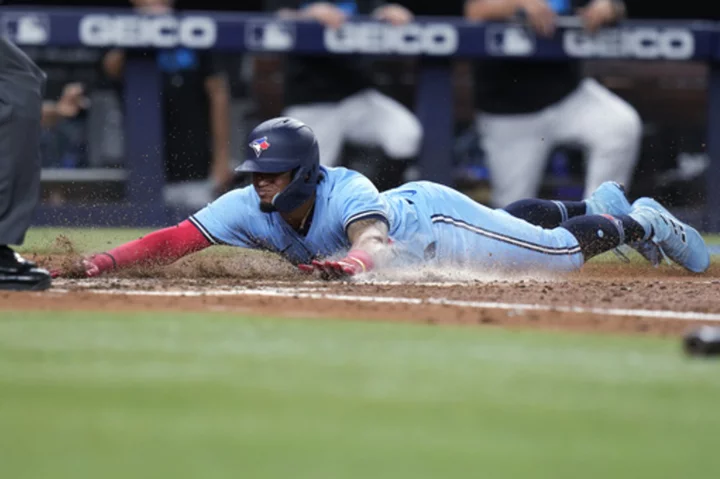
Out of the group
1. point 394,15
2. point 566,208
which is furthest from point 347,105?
point 566,208

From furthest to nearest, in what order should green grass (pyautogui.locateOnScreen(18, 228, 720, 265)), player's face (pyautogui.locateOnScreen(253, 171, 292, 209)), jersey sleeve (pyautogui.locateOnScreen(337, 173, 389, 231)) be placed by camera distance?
green grass (pyautogui.locateOnScreen(18, 228, 720, 265)) < player's face (pyautogui.locateOnScreen(253, 171, 292, 209)) < jersey sleeve (pyautogui.locateOnScreen(337, 173, 389, 231))

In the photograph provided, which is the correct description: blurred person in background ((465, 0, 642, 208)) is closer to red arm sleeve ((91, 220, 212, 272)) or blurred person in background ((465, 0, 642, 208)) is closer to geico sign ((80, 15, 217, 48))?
geico sign ((80, 15, 217, 48))

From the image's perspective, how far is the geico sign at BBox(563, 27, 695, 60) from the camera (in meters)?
10.8

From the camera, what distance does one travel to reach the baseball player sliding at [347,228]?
548 centimetres

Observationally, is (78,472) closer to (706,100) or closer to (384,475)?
(384,475)

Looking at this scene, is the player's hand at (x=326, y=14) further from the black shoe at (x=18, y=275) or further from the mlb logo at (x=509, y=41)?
the black shoe at (x=18, y=275)

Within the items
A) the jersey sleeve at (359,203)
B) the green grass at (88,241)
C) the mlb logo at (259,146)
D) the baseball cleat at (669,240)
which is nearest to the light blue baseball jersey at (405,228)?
the jersey sleeve at (359,203)

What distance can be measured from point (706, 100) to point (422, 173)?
112 inches

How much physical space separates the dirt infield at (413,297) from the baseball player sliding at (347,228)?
0.11 metres

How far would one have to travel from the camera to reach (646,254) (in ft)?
22.3

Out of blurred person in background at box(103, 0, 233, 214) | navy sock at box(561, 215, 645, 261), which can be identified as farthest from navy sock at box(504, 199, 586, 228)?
blurred person in background at box(103, 0, 233, 214)

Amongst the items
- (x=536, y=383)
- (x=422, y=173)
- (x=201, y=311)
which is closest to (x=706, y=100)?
(x=422, y=173)

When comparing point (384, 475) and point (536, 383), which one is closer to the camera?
point (384, 475)

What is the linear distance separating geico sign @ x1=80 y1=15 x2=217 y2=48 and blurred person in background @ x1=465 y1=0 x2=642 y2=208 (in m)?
2.36
